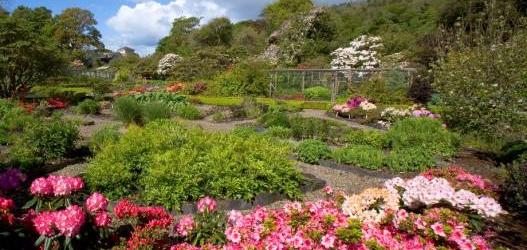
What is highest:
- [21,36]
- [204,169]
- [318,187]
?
[21,36]

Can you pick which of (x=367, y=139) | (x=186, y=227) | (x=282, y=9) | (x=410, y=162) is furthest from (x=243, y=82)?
(x=282, y=9)

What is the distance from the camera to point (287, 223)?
128 inches

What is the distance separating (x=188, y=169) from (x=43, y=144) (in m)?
3.44

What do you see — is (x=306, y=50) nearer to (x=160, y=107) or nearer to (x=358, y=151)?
(x=160, y=107)

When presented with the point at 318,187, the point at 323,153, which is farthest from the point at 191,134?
the point at 323,153

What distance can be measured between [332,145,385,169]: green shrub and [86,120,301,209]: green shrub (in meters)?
1.86

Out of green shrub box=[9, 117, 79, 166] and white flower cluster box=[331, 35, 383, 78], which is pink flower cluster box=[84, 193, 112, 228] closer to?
green shrub box=[9, 117, 79, 166]

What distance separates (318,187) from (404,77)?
1510 centimetres

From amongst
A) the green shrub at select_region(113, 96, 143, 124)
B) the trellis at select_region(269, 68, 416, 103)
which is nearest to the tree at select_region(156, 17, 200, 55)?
the trellis at select_region(269, 68, 416, 103)

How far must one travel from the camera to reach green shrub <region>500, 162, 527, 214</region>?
540cm

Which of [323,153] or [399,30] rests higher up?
[399,30]

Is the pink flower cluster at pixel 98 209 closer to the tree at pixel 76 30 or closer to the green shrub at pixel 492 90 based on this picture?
the green shrub at pixel 492 90

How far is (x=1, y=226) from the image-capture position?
307 cm

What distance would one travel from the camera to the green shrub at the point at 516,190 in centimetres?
540
